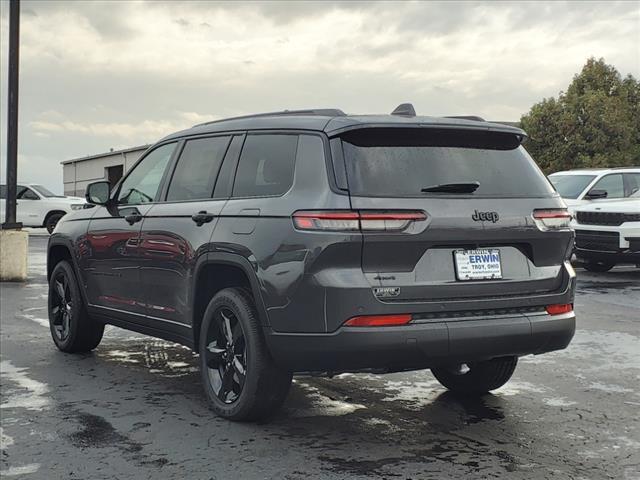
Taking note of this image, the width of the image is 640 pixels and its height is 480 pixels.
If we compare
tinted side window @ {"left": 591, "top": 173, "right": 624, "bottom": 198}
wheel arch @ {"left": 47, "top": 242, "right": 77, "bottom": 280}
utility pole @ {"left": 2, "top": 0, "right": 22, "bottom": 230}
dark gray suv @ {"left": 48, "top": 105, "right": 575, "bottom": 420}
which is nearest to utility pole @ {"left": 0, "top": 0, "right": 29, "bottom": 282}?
utility pole @ {"left": 2, "top": 0, "right": 22, "bottom": 230}

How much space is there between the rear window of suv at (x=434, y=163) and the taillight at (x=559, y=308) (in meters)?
0.65

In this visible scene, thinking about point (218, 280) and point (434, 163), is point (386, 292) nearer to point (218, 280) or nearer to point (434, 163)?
point (434, 163)

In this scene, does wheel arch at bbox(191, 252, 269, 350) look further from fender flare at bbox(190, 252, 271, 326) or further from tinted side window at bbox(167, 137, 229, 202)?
tinted side window at bbox(167, 137, 229, 202)

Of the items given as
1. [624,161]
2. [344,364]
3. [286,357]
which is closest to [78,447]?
[286,357]

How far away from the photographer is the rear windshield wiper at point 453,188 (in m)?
4.70

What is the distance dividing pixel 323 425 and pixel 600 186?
1244 cm

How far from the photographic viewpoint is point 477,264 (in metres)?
4.71

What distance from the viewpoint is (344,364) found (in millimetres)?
4551

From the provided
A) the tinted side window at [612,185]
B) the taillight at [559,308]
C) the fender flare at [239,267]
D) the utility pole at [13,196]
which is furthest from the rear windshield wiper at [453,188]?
the tinted side window at [612,185]

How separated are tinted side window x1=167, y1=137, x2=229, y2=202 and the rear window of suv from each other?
4.10ft

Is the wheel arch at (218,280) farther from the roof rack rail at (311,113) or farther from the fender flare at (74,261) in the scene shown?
the fender flare at (74,261)

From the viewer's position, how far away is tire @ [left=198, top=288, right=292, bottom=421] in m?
4.89

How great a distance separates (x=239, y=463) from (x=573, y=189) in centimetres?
1325

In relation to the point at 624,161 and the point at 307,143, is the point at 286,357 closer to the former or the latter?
the point at 307,143
